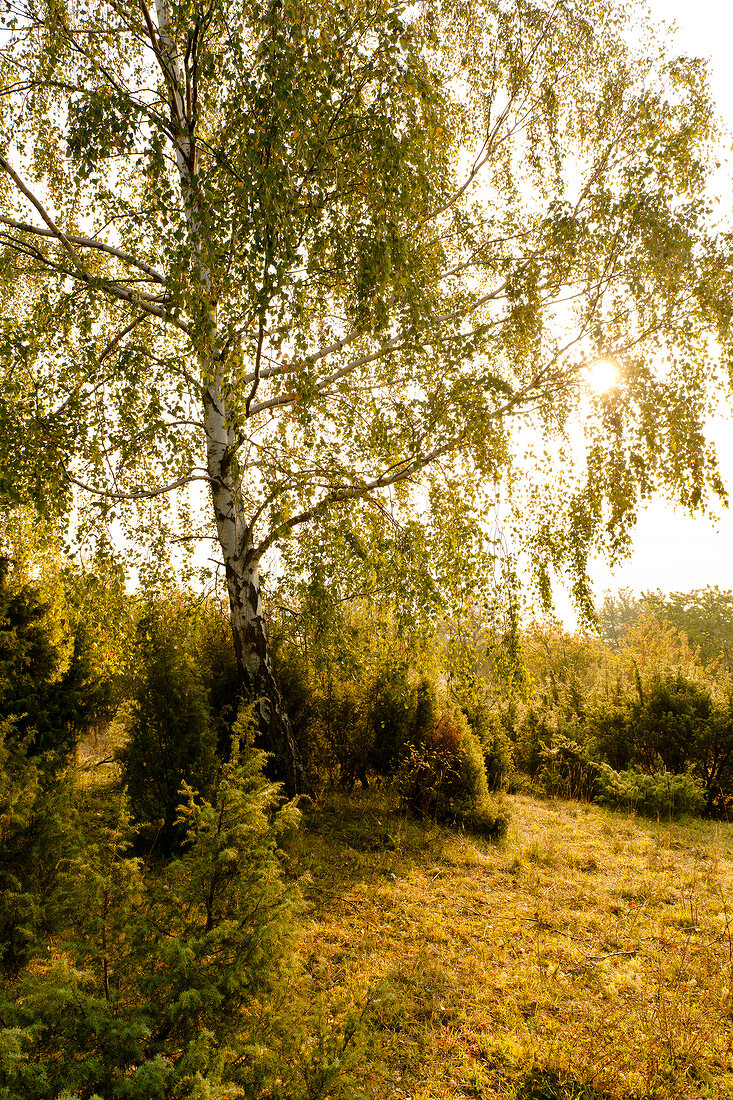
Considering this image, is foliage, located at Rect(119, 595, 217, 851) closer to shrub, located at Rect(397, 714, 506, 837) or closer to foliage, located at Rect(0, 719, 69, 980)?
foliage, located at Rect(0, 719, 69, 980)

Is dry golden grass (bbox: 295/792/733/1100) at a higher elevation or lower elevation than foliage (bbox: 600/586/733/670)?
lower

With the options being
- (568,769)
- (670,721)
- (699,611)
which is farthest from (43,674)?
(699,611)

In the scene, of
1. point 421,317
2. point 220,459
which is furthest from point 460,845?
point 421,317

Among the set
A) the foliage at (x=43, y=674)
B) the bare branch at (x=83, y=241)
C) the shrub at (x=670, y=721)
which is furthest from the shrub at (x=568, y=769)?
the bare branch at (x=83, y=241)

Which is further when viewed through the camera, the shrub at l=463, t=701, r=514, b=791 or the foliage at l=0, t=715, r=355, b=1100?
the shrub at l=463, t=701, r=514, b=791

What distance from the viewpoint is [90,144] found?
3625mm

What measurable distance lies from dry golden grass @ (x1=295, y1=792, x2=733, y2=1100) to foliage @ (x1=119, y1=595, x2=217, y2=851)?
53.3 inches

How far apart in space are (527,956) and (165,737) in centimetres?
340

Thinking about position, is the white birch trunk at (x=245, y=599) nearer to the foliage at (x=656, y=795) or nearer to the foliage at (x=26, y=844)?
the foliage at (x=26, y=844)

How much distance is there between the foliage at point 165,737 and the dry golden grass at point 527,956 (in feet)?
4.44

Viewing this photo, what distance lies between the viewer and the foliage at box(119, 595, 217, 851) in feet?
17.5

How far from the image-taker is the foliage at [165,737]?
17.5 feet

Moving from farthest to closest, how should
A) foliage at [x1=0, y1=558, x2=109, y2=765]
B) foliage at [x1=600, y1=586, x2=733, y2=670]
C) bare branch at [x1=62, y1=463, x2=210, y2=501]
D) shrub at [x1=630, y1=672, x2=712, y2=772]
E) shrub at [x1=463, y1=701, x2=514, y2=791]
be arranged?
foliage at [x1=600, y1=586, x2=733, y2=670]
shrub at [x1=630, y1=672, x2=712, y2=772]
shrub at [x1=463, y1=701, x2=514, y2=791]
foliage at [x1=0, y1=558, x2=109, y2=765]
bare branch at [x1=62, y1=463, x2=210, y2=501]

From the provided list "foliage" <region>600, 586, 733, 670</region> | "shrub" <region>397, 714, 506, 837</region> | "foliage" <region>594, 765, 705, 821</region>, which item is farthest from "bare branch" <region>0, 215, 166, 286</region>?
"foliage" <region>600, 586, 733, 670</region>
